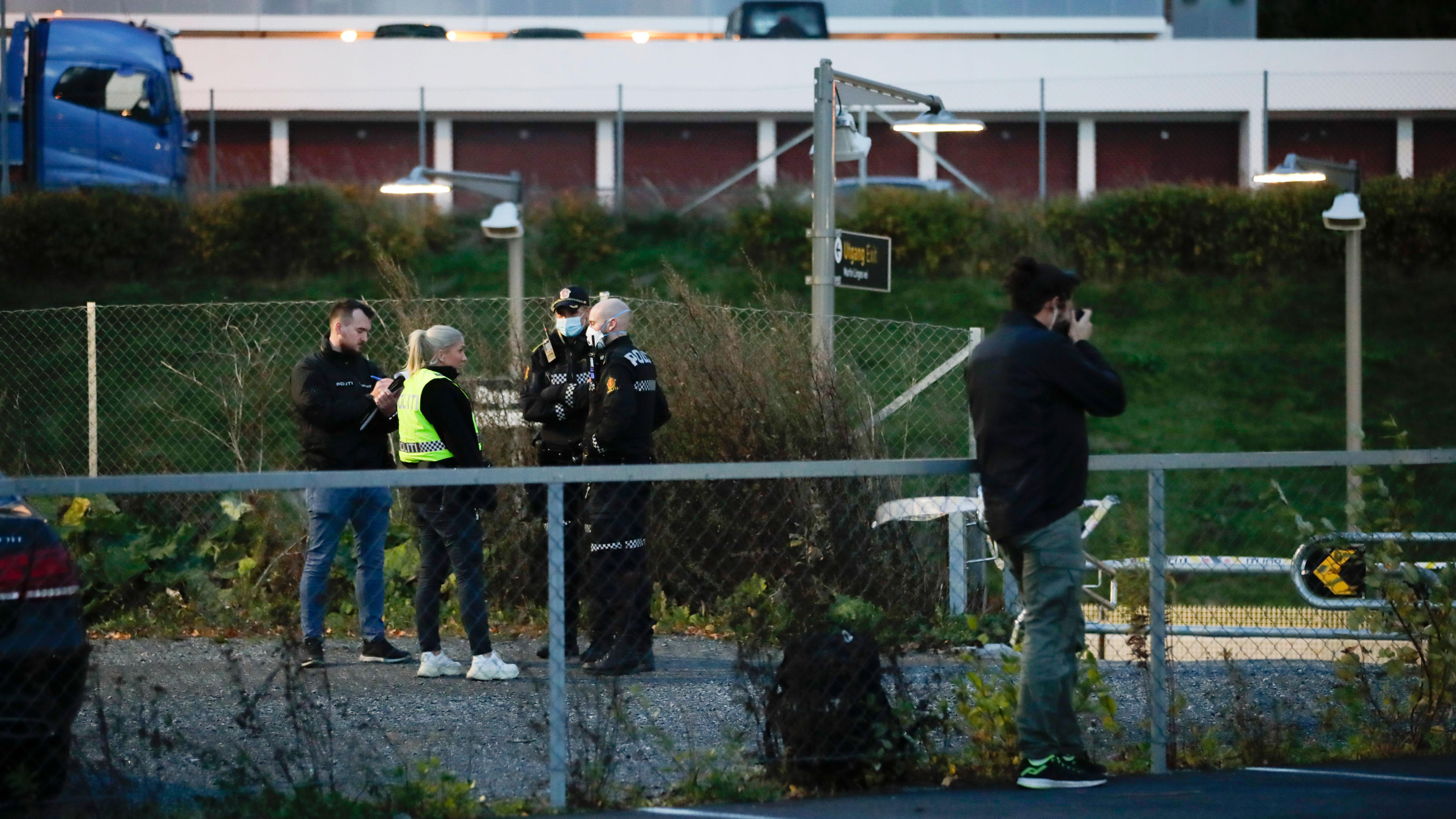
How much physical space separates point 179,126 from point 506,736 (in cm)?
2013

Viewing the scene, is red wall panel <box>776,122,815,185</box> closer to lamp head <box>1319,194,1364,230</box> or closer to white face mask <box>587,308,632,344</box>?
lamp head <box>1319,194,1364,230</box>

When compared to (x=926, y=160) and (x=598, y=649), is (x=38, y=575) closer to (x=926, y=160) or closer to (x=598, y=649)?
(x=598, y=649)

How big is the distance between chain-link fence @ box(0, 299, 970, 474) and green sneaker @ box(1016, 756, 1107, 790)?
4.11 metres

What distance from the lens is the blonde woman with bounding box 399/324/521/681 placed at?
23.2 ft

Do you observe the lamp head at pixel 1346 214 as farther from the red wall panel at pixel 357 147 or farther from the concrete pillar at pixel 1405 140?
the red wall panel at pixel 357 147

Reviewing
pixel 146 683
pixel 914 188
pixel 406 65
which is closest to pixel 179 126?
pixel 406 65

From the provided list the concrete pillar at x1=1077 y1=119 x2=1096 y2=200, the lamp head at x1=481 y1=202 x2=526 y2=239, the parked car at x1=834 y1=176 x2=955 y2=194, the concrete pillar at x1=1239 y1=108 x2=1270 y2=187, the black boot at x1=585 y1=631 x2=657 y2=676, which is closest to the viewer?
the black boot at x1=585 y1=631 x2=657 y2=676

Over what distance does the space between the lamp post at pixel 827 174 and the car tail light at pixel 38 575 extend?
5167 mm

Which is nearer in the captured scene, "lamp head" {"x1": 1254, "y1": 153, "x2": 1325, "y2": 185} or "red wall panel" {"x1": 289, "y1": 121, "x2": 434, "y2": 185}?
"lamp head" {"x1": 1254, "y1": 153, "x2": 1325, "y2": 185}

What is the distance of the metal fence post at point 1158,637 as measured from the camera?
18.2 ft

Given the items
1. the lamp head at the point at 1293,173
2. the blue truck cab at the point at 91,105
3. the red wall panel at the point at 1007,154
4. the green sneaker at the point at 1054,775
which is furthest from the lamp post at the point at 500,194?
the red wall panel at the point at 1007,154

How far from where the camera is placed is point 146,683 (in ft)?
22.9

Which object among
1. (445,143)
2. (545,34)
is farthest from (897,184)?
(545,34)

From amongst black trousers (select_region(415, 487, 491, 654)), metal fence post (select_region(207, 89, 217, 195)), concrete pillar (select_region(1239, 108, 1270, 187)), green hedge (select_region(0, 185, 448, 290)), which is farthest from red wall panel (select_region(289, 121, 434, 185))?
black trousers (select_region(415, 487, 491, 654))
